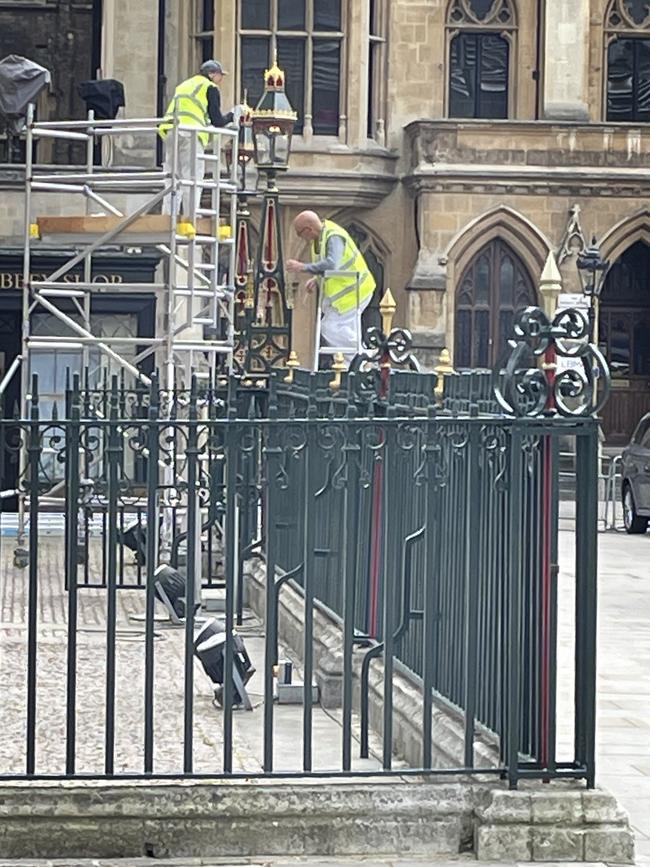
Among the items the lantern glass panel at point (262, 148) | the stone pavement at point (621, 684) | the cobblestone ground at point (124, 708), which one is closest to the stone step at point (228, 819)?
the cobblestone ground at point (124, 708)

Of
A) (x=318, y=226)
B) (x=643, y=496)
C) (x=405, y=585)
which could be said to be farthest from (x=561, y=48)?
(x=405, y=585)

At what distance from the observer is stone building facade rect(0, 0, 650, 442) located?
33.3m

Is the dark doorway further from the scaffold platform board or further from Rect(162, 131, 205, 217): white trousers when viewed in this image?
Rect(162, 131, 205, 217): white trousers

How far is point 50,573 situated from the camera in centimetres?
1614

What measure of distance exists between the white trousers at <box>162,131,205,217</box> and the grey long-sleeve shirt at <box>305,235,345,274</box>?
41.4 inches

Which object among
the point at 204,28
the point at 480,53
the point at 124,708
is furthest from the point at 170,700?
the point at 480,53

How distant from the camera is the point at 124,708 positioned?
10.1m

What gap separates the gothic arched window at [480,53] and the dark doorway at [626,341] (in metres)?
3.32

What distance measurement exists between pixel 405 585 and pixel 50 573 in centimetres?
787

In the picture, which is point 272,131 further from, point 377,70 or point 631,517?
point 377,70

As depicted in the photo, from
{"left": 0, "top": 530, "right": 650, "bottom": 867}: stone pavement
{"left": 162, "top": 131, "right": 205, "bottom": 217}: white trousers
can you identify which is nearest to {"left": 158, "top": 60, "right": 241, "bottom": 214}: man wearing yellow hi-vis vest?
{"left": 162, "top": 131, "right": 205, "bottom": 217}: white trousers

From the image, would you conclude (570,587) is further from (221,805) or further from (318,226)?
(221,805)

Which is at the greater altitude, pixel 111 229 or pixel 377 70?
pixel 377 70

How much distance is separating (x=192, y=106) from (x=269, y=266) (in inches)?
54.3
